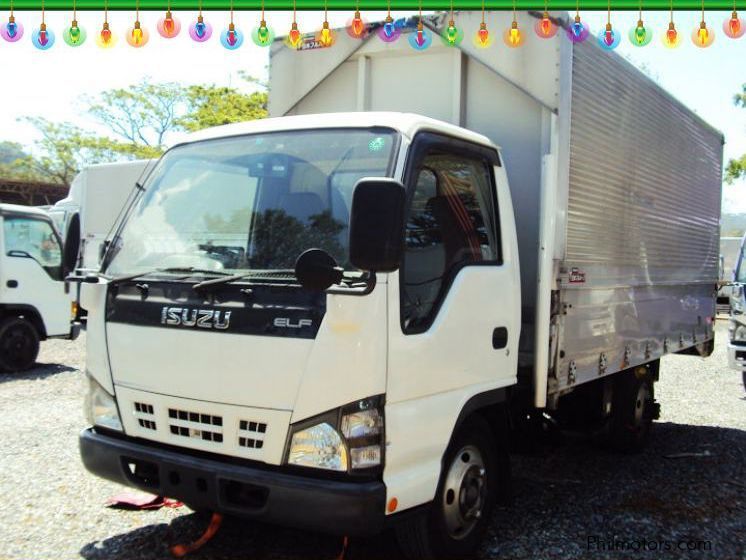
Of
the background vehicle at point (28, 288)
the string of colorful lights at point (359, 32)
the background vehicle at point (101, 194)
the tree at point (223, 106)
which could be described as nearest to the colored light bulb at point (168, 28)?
the string of colorful lights at point (359, 32)

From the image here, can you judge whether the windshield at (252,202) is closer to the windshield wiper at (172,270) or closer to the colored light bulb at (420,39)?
the windshield wiper at (172,270)

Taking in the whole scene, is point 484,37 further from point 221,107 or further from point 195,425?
point 221,107

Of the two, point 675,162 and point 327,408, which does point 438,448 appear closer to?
point 327,408

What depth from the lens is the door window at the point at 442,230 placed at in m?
3.44

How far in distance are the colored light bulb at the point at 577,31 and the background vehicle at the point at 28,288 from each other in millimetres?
A: 7463

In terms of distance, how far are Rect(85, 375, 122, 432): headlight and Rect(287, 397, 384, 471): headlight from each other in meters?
1.05

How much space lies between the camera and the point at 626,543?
172 inches

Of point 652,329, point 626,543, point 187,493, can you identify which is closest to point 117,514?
point 187,493

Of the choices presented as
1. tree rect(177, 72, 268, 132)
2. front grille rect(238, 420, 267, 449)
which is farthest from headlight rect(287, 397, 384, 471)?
tree rect(177, 72, 268, 132)

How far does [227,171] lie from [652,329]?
12.7ft

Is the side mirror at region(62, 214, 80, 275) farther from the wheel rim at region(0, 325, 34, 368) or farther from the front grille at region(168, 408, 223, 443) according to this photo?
the wheel rim at region(0, 325, 34, 368)

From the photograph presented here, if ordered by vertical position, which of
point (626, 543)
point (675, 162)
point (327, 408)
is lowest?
point (626, 543)

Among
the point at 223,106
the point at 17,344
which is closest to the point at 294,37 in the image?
the point at 17,344

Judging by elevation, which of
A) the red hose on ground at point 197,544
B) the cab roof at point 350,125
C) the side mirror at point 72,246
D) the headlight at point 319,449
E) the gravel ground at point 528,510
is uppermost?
the cab roof at point 350,125
